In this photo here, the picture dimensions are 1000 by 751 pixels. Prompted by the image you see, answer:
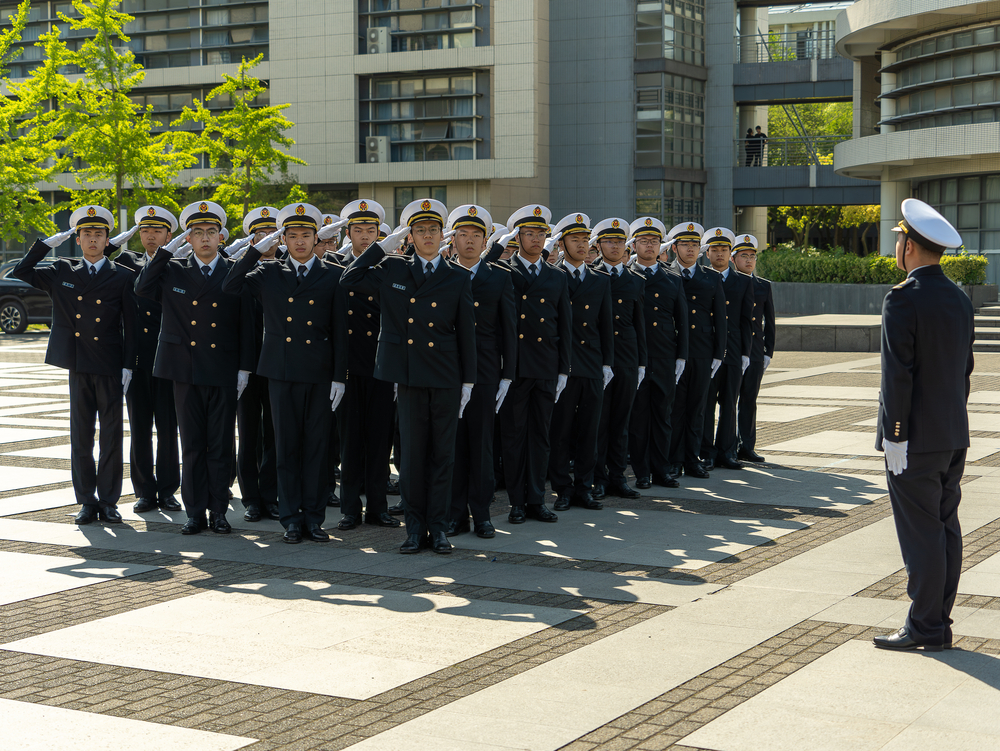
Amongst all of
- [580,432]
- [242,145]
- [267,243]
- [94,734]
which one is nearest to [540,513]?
[580,432]

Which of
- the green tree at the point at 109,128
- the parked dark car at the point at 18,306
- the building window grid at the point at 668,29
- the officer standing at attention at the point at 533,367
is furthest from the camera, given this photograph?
the building window grid at the point at 668,29

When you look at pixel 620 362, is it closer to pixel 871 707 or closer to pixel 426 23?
pixel 871 707

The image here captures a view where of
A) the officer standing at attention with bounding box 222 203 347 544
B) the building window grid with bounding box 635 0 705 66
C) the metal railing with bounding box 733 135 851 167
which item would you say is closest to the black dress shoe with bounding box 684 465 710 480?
the officer standing at attention with bounding box 222 203 347 544

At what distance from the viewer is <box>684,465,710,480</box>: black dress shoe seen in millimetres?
11125

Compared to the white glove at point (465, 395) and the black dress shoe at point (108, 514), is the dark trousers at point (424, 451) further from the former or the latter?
the black dress shoe at point (108, 514)

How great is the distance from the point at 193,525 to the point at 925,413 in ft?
16.8

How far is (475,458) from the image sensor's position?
859cm

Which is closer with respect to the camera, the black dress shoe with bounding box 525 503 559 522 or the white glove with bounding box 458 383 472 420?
the white glove with bounding box 458 383 472 420

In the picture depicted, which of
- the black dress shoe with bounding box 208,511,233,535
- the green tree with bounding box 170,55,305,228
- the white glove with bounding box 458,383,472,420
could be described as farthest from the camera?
the green tree with bounding box 170,55,305,228

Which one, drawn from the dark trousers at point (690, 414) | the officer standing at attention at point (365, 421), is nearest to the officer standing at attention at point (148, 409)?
the officer standing at attention at point (365, 421)

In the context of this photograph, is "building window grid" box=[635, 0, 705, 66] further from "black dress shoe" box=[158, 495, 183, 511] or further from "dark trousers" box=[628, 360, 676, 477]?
"black dress shoe" box=[158, 495, 183, 511]

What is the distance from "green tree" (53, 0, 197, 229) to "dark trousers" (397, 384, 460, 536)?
3062cm

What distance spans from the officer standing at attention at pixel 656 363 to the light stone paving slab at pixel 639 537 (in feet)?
4.28

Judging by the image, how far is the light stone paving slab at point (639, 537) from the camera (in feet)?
25.8
